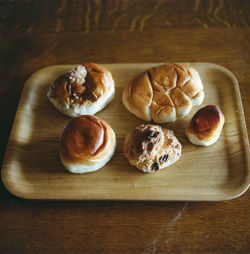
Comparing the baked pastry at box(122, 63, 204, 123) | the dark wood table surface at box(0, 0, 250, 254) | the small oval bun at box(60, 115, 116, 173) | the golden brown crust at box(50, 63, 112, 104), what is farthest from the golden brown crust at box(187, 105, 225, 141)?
the golden brown crust at box(50, 63, 112, 104)

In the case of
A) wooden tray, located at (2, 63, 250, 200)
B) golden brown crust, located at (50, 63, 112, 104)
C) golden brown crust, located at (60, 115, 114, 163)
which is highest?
golden brown crust, located at (50, 63, 112, 104)

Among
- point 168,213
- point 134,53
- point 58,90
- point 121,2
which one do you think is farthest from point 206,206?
point 121,2

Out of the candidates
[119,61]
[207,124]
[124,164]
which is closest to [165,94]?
[207,124]

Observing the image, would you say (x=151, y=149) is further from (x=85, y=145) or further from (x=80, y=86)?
(x=80, y=86)

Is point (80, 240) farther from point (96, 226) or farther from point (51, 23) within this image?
point (51, 23)

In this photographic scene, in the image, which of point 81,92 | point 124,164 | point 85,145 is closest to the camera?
point 85,145

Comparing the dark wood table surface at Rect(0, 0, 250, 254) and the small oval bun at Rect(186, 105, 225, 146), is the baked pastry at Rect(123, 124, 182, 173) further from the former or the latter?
the dark wood table surface at Rect(0, 0, 250, 254)

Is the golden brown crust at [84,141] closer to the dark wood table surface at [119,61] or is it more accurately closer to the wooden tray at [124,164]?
the wooden tray at [124,164]
